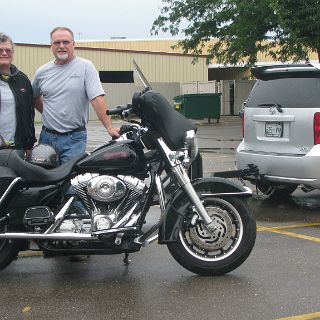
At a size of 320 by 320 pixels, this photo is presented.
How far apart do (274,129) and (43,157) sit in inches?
128

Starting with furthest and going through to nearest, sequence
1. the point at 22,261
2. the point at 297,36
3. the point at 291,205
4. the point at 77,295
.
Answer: the point at 297,36
the point at 291,205
the point at 22,261
the point at 77,295

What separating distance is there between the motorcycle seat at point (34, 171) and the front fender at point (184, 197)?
81 centimetres

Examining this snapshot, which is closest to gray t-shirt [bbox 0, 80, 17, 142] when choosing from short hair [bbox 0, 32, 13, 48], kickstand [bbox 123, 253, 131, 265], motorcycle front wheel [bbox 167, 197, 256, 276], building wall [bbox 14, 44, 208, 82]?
short hair [bbox 0, 32, 13, 48]

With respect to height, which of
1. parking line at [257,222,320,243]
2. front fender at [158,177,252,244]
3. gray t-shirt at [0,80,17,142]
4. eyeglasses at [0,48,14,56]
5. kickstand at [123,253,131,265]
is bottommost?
parking line at [257,222,320,243]

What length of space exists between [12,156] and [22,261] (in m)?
1.17

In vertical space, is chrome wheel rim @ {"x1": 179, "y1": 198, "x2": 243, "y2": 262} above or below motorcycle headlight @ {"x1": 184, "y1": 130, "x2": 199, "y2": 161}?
below

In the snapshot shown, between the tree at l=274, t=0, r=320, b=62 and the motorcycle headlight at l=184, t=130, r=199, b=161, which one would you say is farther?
the tree at l=274, t=0, r=320, b=62

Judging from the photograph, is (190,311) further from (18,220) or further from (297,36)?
(297,36)

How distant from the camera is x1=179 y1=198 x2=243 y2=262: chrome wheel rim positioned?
192 inches

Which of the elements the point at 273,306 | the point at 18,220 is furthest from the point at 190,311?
the point at 18,220

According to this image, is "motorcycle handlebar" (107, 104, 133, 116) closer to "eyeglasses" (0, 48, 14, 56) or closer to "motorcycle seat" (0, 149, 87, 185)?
"motorcycle seat" (0, 149, 87, 185)

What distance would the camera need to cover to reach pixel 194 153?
487 centimetres

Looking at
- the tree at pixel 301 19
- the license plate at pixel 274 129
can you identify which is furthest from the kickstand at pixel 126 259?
the tree at pixel 301 19

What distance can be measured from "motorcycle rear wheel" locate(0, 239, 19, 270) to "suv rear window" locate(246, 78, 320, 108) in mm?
3735
